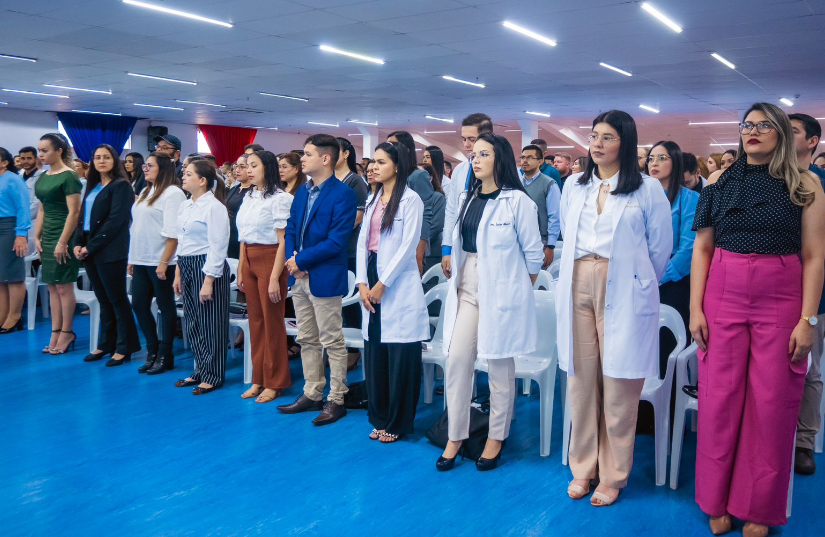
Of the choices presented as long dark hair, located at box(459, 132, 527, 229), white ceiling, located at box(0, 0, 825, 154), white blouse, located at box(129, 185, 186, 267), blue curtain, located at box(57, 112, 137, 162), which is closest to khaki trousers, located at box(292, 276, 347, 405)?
long dark hair, located at box(459, 132, 527, 229)

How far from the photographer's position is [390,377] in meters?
Result: 3.46

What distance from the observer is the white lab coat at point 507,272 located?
9.68ft

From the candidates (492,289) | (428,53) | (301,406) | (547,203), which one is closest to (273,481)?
(301,406)

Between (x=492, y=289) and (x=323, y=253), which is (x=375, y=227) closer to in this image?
(x=323, y=253)

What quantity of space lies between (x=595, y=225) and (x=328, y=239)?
1.49 m

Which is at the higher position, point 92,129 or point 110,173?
point 92,129

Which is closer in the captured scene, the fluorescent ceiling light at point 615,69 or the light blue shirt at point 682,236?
the light blue shirt at point 682,236

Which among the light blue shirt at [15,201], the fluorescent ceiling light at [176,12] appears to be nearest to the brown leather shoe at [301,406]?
the light blue shirt at [15,201]

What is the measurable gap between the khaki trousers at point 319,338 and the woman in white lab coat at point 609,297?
1.39 m

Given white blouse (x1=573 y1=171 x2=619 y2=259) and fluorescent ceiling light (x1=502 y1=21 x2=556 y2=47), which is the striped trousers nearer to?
white blouse (x1=573 y1=171 x2=619 y2=259)

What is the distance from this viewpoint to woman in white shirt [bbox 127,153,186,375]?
15.1 feet

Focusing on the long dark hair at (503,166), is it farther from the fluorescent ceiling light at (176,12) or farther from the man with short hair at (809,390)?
the fluorescent ceiling light at (176,12)

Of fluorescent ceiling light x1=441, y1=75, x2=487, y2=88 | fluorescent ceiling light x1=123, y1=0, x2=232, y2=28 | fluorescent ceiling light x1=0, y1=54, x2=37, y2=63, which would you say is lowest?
fluorescent ceiling light x1=0, y1=54, x2=37, y2=63

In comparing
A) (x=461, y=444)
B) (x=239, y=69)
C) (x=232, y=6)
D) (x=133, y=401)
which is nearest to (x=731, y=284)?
(x=461, y=444)
